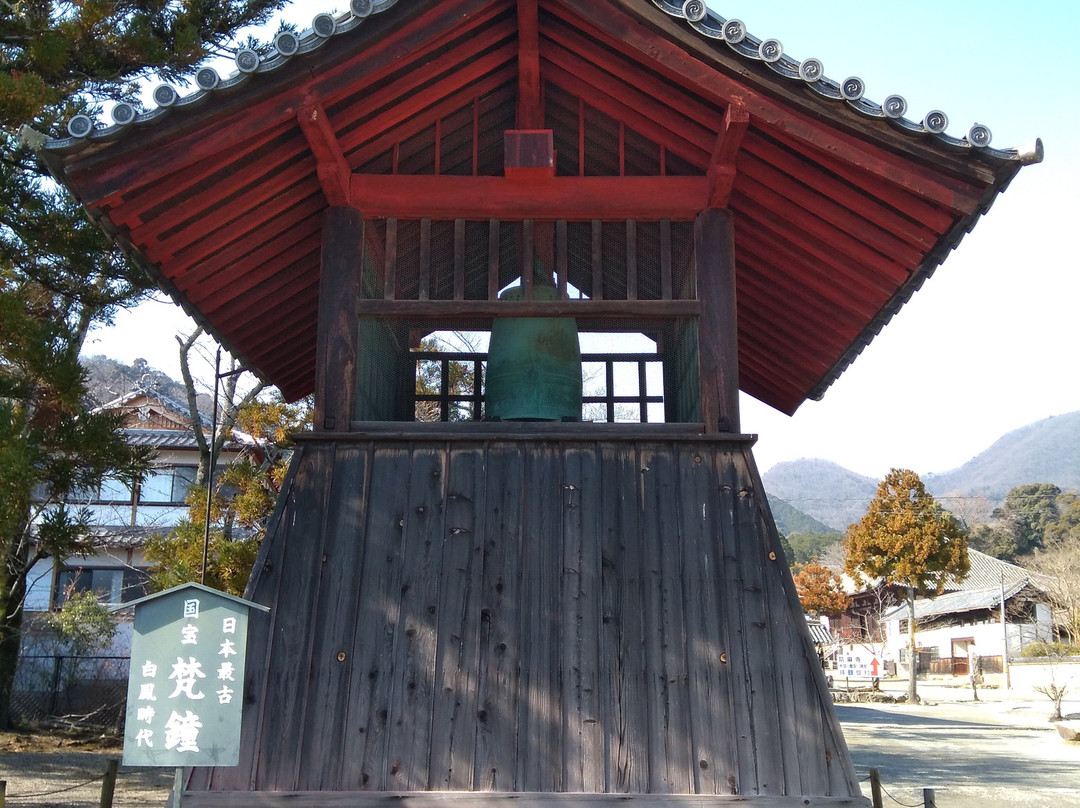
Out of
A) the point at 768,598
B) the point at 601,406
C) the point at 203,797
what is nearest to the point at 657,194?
the point at 601,406

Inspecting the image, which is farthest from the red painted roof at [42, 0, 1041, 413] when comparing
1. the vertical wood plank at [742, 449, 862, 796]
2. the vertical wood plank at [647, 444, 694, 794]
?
the vertical wood plank at [742, 449, 862, 796]

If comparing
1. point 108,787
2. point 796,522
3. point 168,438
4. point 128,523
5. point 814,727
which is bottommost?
point 108,787

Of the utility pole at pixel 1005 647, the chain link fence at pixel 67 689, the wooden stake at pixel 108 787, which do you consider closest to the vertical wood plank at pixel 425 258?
the wooden stake at pixel 108 787

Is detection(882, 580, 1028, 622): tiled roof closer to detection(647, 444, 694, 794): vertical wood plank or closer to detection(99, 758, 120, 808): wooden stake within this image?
detection(647, 444, 694, 794): vertical wood plank

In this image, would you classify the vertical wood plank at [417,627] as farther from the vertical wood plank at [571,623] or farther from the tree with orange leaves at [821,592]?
the tree with orange leaves at [821,592]

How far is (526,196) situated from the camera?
20.8ft

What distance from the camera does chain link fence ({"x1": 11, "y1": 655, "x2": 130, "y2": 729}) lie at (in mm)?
19406

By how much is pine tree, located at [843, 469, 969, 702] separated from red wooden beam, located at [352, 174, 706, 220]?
29.8 m

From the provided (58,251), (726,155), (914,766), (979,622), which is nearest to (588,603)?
(726,155)

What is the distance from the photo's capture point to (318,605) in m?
5.44

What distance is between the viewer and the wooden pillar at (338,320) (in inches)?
235

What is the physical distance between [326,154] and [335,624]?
9.71 feet

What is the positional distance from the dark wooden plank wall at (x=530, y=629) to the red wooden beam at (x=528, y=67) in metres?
2.37

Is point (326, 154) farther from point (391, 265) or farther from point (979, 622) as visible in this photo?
point (979, 622)
